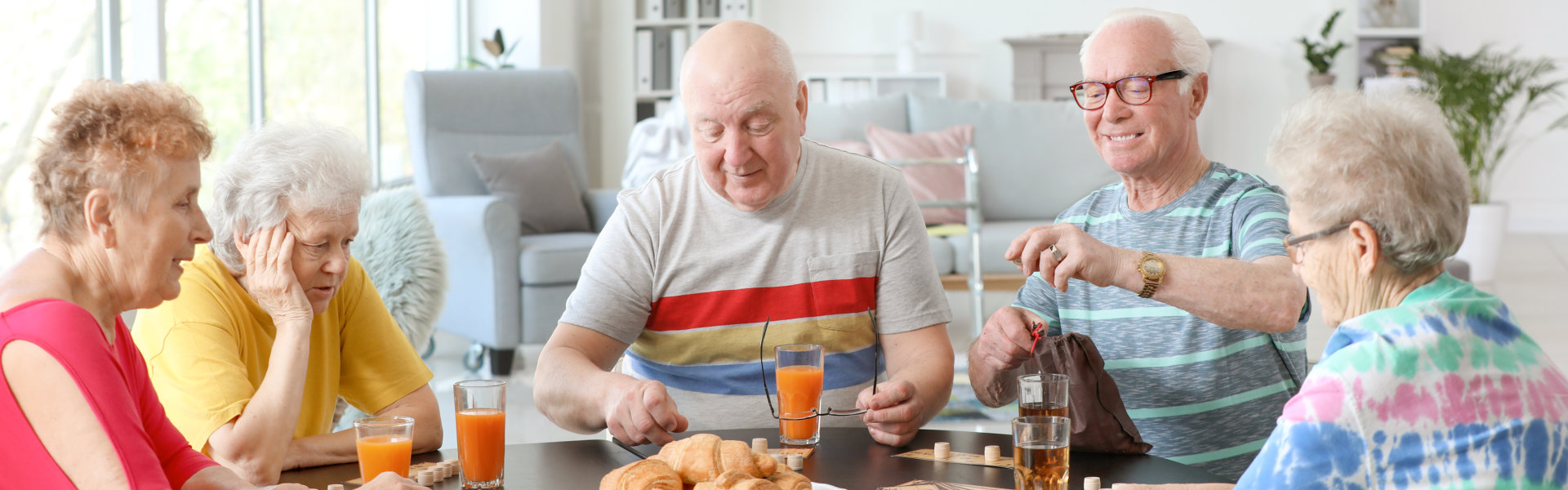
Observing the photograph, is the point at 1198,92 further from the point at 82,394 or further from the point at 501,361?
the point at 501,361

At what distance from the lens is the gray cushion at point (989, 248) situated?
15.1 feet

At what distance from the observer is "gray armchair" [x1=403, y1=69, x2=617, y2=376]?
14.1ft

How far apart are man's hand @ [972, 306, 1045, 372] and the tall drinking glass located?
309mm

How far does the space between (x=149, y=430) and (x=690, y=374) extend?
82 centimetres

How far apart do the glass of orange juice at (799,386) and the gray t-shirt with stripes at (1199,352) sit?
0.50 m

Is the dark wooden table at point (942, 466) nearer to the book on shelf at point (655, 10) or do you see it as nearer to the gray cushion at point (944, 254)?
the gray cushion at point (944, 254)

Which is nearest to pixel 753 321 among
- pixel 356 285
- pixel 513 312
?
pixel 356 285

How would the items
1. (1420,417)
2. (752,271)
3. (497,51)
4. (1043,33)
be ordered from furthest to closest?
→ 1. (1043,33)
2. (497,51)
3. (752,271)
4. (1420,417)

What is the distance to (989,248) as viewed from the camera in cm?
459

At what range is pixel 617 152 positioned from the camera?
7.20 meters

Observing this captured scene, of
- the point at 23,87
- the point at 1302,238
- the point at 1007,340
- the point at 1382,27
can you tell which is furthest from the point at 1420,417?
the point at 1382,27

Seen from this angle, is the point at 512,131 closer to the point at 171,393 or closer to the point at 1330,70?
the point at 171,393

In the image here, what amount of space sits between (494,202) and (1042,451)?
3.38 m

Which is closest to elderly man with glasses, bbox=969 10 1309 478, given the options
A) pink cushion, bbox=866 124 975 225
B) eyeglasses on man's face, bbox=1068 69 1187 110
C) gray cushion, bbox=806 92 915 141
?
eyeglasses on man's face, bbox=1068 69 1187 110
